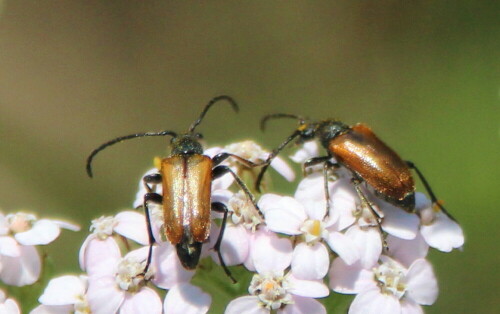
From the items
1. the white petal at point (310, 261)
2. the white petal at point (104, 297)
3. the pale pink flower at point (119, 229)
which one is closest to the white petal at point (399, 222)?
the white petal at point (310, 261)

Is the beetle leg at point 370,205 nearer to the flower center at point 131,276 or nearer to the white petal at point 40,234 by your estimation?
the flower center at point 131,276

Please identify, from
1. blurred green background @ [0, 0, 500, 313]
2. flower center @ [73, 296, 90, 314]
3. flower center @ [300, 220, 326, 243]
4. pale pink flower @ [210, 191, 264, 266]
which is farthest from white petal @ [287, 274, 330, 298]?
blurred green background @ [0, 0, 500, 313]

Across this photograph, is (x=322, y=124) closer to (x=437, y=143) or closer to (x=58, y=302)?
(x=58, y=302)

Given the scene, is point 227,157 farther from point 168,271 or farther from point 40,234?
point 40,234

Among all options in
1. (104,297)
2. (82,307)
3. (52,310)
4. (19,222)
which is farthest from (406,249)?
(19,222)

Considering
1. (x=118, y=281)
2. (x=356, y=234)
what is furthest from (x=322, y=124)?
(x=118, y=281)

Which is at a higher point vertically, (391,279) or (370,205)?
(370,205)

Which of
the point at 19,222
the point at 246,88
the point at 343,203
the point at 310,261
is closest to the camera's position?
the point at 310,261
